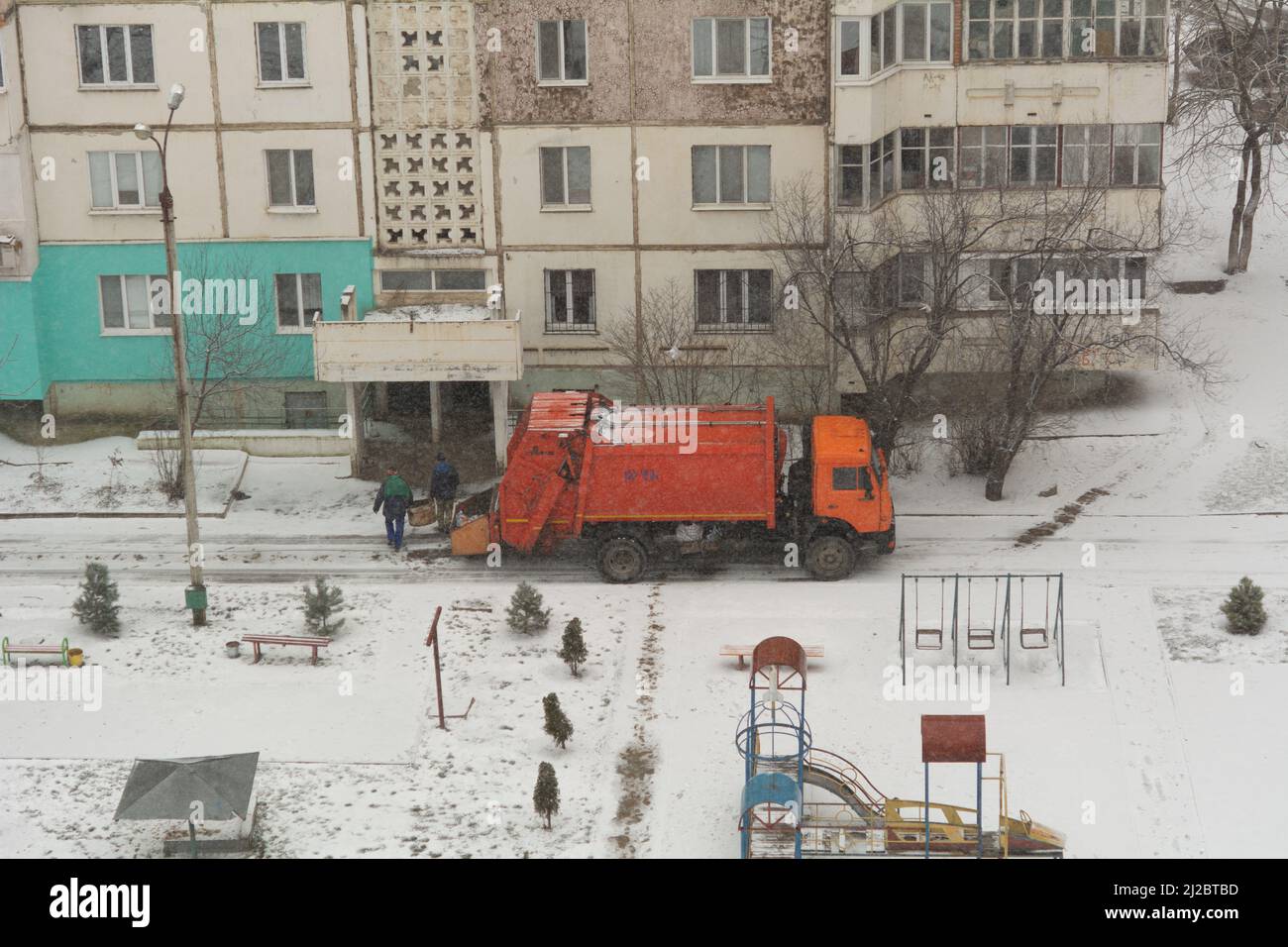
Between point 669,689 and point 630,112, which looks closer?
point 669,689

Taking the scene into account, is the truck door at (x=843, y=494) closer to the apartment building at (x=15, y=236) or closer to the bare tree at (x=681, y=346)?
the bare tree at (x=681, y=346)

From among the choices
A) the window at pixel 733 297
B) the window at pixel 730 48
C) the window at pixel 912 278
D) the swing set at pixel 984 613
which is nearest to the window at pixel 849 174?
the window at pixel 912 278

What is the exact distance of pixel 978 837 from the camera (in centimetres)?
1881

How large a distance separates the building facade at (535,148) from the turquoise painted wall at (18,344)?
0.17ft

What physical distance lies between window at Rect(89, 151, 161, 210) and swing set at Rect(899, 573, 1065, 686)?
18.5 meters

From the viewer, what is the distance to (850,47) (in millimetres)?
33906

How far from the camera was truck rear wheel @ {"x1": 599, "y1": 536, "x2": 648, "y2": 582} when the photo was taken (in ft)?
92.1

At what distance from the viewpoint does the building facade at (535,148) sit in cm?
3394

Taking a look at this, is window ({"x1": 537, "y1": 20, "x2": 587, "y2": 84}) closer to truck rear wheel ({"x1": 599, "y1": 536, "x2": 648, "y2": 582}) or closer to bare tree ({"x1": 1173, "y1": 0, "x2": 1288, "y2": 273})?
truck rear wheel ({"x1": 599, "y1": 536, "x2": 648, "y2": 582})

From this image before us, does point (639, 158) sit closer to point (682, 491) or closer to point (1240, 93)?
point (682, 491)

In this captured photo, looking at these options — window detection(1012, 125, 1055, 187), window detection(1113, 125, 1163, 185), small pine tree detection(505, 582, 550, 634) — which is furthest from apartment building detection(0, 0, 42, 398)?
window detection(1113, 125, 1163, 185)

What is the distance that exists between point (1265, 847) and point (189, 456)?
54.9 ft

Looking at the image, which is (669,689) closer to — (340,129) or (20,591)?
(20,591)

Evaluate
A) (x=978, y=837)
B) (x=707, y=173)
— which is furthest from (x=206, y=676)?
(x=707, y=173)
